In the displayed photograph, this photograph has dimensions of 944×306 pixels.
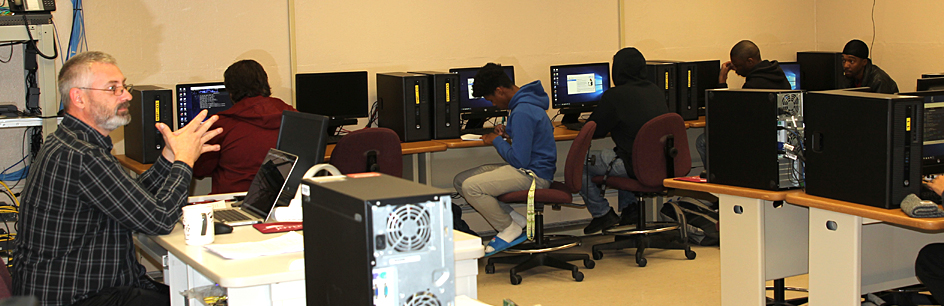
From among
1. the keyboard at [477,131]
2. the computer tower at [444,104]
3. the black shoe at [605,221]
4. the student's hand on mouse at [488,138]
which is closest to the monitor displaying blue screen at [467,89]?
the keyboard at [477,131]

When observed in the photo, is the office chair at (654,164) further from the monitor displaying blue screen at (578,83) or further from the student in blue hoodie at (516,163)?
the monitor displaying blue screen at (578,83)

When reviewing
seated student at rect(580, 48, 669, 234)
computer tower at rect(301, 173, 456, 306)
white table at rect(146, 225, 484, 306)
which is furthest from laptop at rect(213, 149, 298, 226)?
seated student at rect(580, 48, 669, 234)

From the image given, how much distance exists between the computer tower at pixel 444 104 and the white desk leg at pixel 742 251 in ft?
6.96

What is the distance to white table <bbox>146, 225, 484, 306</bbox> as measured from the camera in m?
1.92

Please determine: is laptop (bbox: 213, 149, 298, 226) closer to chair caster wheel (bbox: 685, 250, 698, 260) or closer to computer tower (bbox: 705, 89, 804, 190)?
computer tower (bbox: 705, 89, 804, 190)

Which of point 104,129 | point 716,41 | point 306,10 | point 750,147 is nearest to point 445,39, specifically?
point 306,10

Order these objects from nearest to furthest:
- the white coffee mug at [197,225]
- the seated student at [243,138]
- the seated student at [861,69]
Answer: the white coffee mug at [197,225] < the seated student at [243,138] < the seated student at [861,69]

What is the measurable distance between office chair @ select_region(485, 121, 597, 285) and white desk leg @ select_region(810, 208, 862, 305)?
4.96 feet

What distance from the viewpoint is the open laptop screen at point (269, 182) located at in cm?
252

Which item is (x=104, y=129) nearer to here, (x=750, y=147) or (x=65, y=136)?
(x=65, y=136)

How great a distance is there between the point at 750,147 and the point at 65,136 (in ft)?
7.33

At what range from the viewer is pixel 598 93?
5617mm

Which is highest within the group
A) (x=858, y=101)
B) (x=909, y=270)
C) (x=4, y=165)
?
(x=858, y=101)

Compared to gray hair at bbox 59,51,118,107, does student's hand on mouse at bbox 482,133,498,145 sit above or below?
below
